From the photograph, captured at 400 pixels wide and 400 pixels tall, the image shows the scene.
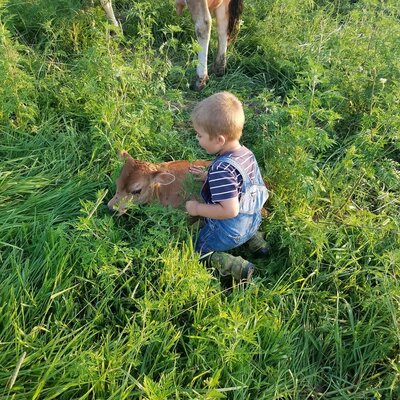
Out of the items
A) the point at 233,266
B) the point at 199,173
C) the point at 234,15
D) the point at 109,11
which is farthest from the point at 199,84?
the point at 233,266

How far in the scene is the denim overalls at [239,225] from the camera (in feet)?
9.89

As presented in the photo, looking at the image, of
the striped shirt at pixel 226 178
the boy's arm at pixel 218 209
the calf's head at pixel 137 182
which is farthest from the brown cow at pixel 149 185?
the striped shirt at pixel 226 178

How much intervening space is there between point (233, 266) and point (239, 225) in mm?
259

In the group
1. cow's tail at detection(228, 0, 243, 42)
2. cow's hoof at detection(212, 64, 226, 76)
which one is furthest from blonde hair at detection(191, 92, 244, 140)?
cow's tail at detection(228, 0, 243, 42)

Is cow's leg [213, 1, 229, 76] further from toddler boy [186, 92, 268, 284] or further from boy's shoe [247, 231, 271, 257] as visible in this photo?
boy's shoe [247, 231, 271, 257]

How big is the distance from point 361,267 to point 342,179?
0.76 metres

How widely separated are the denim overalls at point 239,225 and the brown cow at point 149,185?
0.94ft

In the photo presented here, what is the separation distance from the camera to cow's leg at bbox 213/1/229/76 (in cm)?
524

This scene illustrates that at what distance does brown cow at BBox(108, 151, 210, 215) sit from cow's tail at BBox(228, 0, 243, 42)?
2.61 meters

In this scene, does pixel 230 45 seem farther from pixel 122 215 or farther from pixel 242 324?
pixel 242 324

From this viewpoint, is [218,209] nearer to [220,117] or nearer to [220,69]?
[220,117]

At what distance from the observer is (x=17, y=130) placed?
3844mm

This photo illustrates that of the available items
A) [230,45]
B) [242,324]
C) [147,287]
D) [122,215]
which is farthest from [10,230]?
[230,45]

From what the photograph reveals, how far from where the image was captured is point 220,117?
2.85 m
